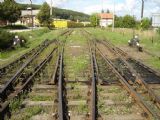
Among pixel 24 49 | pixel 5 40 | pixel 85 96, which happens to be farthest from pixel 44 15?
pixel 85 96

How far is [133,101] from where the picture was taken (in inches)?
378

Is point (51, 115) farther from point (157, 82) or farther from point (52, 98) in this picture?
point (157, 82)

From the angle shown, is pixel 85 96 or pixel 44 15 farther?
pixel 44 15

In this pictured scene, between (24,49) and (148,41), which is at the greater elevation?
(148,41)

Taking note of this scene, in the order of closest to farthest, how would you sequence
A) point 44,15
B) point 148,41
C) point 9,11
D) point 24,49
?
point 24,49 < point 148,41 < point 9,11 < point 44,15

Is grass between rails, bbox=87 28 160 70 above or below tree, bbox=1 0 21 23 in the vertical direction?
below

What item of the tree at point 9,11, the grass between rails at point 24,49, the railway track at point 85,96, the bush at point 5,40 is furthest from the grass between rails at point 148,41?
the tree at point 9,11

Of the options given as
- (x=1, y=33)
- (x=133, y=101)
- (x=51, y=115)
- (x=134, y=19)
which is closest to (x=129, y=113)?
(x=133, y=101)

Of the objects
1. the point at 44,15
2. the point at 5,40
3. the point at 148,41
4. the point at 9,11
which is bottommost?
the point at 148,41

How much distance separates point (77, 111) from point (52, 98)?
5.04ft

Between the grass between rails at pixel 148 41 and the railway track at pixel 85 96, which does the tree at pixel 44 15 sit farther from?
the railway track at pixel 85 96

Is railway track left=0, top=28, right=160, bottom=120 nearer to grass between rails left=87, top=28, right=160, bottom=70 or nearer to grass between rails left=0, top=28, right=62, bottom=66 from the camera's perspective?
grass between rails left=87, top=28, right=160, bottom=70

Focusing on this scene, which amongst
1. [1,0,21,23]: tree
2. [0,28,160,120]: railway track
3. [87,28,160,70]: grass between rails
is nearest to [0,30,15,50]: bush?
[87,28,160,70]: grass between rails

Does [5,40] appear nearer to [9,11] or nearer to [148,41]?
[148,41]
